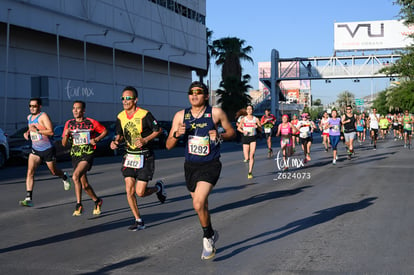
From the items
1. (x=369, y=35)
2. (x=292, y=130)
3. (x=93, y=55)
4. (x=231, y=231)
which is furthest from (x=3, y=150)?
(x=369, y=35)

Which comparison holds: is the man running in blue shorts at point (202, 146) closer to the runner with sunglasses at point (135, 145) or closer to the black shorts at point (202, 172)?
the black shorts at point (202, 172)

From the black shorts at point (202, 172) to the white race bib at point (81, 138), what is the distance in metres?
3.14

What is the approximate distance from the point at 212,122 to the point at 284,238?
6.21 ft

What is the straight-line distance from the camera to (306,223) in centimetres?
803

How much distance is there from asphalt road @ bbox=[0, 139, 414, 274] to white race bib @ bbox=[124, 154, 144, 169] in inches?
33.9

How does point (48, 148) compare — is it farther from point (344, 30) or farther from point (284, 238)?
point (344, 30)

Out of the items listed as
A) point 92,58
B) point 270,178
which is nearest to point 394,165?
point 270,178

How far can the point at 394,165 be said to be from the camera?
60.6ft

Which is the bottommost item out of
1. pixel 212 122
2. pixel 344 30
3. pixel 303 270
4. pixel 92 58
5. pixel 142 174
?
pixel 303 270

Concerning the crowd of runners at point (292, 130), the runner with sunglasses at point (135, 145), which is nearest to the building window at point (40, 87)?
the crowd of runners at point (292, 130)

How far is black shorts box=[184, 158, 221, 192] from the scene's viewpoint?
5969 mm

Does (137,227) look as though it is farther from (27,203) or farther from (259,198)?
(259,198)

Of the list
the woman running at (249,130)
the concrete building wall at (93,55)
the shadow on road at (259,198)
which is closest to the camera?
the shadow on road at (259,198)

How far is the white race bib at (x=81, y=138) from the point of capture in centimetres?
873
